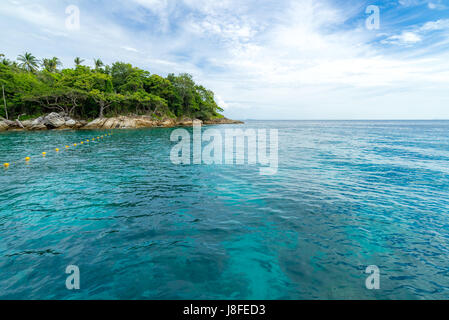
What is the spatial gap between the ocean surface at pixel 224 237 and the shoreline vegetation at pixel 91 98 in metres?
48.6

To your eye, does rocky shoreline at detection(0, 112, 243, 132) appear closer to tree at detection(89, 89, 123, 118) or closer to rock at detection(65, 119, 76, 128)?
rock at detection(65, 119, 76, 128)

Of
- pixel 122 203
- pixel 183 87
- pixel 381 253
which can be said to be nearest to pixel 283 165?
pixel 381 253

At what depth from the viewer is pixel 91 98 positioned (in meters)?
55.6

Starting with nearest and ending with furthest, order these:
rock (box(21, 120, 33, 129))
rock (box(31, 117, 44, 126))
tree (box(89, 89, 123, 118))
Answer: rock (box(21, 120, 33, 129)) → rock (box(31, 117, 44, 126)) → tree (box(89, 89, 123, 118))

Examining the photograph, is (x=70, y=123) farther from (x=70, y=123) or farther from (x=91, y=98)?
(x=91, y=98)

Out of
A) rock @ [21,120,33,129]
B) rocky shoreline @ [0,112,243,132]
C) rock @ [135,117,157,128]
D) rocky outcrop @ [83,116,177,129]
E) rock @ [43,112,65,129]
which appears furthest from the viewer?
rock @ [135,117,157,128]

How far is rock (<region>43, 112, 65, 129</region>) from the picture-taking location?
47278 millimetres

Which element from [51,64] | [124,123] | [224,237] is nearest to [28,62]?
[51,64]

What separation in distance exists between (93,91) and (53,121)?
37.9ft

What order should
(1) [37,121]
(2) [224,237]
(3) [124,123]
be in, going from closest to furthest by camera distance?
(2) [224,237], (1) [37,121], (3) [124,123]

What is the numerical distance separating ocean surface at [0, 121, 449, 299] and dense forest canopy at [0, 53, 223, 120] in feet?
164

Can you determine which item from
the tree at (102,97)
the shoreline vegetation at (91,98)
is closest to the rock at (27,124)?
the shoreline vegetation at (91,98)

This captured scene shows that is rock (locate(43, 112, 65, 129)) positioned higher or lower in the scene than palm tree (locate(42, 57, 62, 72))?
lower

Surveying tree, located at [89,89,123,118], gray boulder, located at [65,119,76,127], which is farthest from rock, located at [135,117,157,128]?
gray boulder, located at [65,119,76,127]
